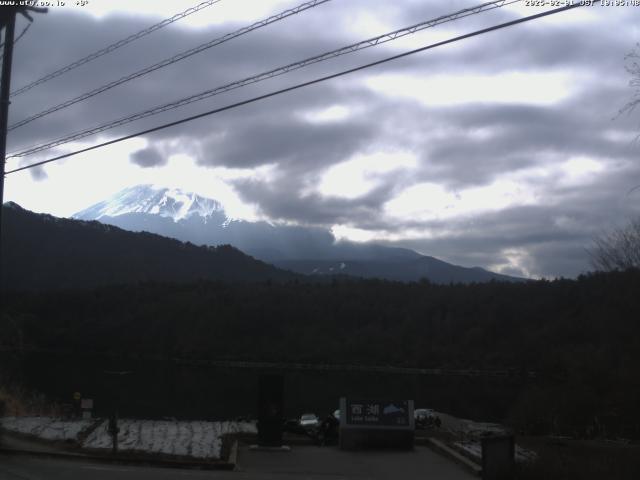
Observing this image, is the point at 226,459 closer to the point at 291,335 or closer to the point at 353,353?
the point at 353,353

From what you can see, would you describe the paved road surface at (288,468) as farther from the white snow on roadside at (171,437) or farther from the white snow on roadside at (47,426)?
the white snow on roadside at (47,426)

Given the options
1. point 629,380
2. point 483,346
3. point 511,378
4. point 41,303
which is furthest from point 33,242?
point 629,380

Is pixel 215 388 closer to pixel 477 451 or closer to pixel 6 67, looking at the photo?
pixel 477 451

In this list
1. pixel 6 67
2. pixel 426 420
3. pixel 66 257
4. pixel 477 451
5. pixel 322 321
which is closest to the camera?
pixel 6 67

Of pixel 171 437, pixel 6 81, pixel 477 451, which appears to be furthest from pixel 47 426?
pixel 477 451

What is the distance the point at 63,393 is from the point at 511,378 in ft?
200

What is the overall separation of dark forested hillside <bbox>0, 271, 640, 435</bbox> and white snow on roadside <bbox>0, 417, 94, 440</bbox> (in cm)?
7615

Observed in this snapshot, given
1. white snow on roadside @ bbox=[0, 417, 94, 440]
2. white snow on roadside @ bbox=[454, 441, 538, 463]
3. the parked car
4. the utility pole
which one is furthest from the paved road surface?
the parked car

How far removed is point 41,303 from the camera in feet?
440

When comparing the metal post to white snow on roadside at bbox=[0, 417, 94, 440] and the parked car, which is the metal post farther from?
the parked car

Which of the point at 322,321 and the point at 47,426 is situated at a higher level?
the point at 322,321

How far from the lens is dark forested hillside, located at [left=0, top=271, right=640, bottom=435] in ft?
383

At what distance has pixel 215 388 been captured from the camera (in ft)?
252

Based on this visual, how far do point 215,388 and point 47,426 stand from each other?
55804 millimetres
